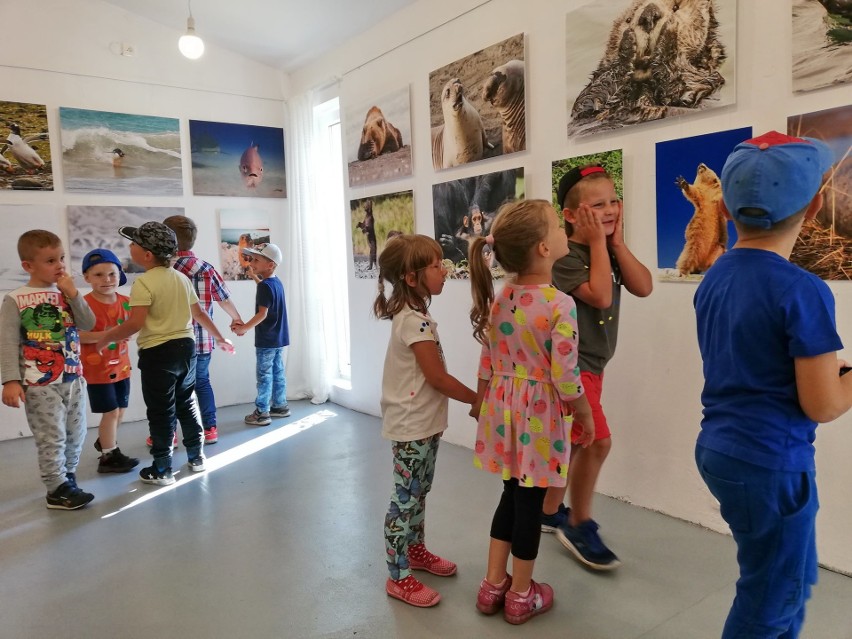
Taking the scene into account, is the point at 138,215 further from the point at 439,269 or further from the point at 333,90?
the point at 439,269

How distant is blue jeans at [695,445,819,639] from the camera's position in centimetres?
123

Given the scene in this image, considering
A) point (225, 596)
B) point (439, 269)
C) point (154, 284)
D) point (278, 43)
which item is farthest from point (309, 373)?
point (439, 269)

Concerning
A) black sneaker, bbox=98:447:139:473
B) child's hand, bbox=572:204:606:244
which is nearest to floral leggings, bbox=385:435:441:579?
child's hand, bbox=572:204:606:244

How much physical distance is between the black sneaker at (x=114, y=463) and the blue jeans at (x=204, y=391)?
554 millimetres

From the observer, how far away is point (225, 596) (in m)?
2.19

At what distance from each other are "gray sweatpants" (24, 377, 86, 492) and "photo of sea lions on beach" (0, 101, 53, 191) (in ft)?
7.11

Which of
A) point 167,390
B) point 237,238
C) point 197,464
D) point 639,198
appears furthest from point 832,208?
point 237,238

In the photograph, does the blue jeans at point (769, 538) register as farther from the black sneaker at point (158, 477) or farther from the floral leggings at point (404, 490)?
the black sneaker at point (158, 477)

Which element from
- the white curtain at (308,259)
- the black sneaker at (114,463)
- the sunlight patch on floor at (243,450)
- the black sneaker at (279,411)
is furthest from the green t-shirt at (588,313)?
the white curtain at (308,259)

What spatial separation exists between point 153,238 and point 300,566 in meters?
1.87

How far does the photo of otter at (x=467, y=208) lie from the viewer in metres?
3.35

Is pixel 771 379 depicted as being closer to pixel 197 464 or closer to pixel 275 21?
pixel 197 464

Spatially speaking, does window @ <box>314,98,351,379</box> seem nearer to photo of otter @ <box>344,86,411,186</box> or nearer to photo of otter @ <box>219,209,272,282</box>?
photo of otter @ <box>344,86,411,186</box>

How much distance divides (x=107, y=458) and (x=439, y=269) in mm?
2721
